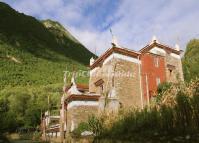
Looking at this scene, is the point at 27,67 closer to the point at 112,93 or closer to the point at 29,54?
the point at 29,54

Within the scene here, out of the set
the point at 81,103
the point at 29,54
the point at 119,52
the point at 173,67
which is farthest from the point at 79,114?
the point at 29,54

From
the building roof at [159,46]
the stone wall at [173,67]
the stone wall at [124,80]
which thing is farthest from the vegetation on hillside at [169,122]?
the stone wall at [173,67]

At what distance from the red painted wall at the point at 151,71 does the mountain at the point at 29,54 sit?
4916 cm

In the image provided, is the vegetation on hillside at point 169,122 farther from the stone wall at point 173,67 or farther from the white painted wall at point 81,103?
the stone wall at point 173,67

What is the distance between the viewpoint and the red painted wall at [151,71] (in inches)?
1238

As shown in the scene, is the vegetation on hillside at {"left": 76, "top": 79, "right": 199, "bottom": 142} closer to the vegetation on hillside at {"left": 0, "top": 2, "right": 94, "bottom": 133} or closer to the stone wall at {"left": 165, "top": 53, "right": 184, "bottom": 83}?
the stone wall at {"left": 165, "top": 53, "right": 184, "bottom": 83}

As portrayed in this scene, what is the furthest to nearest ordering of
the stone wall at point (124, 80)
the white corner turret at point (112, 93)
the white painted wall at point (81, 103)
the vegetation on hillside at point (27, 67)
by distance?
A: the vegetation on hillside at point (27, 67), the stone wall at point (124, 80), the white painted wall at point (81, 103), the white corner turret at point (112, 93)

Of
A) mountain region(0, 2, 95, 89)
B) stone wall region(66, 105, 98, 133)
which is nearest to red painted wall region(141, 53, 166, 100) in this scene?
stone wall region(66, 105, 98, 133)

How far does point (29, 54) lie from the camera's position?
11269 cm

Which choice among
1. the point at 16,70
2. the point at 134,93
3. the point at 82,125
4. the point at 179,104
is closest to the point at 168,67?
the point at 134,93

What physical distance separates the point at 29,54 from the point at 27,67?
1572 cm

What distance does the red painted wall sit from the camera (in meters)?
31.4

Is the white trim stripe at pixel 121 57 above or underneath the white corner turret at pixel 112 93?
above

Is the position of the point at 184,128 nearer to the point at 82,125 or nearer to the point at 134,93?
the point at 82,125
